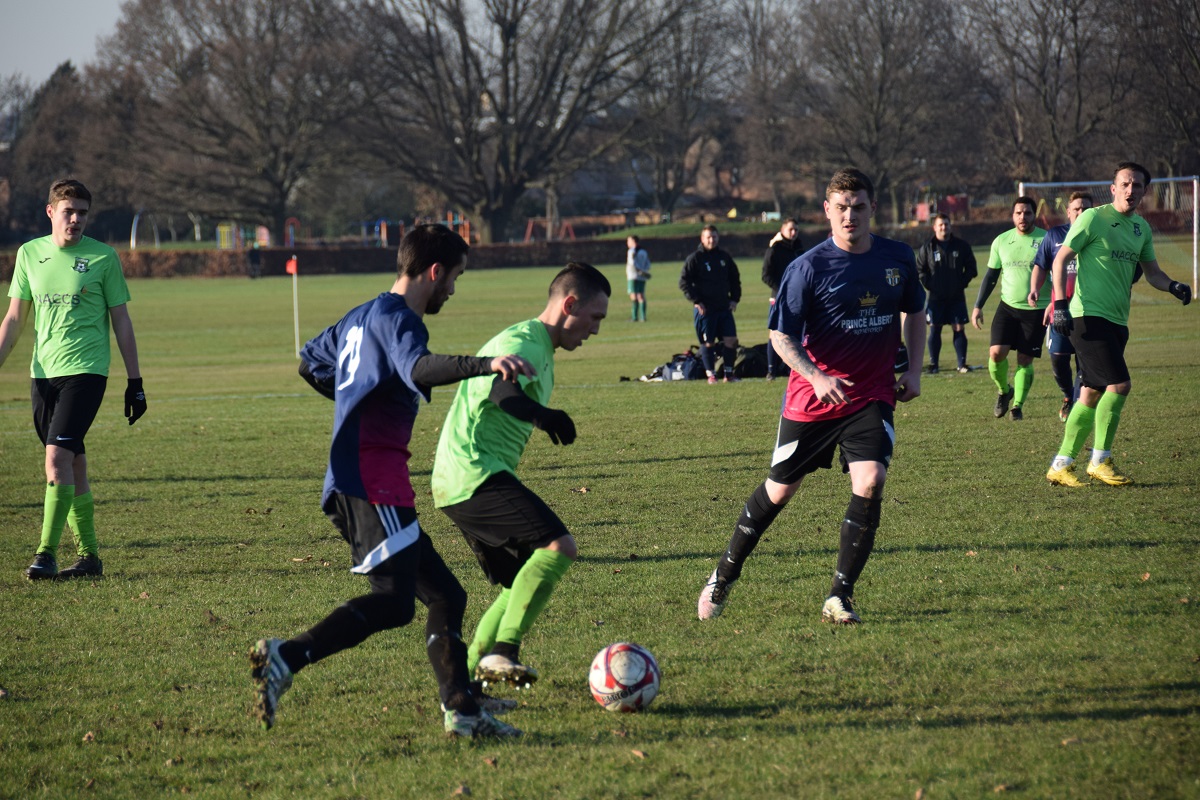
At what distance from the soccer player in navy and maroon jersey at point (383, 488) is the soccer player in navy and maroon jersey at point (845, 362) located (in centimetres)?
181

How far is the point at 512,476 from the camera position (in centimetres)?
473

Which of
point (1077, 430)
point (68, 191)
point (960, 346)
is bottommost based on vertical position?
point (1077, 430)

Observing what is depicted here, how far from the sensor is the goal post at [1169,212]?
91.0 feet

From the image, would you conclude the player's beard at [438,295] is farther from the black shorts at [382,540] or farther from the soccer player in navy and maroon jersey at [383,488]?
the black shorts at [382,540]

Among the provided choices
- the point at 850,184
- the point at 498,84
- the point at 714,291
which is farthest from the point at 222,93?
the point at 850,184

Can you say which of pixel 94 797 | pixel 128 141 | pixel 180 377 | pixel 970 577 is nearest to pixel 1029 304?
pixel 970 577

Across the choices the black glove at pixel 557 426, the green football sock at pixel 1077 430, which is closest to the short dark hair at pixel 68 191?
the black glove at pixel 557 426

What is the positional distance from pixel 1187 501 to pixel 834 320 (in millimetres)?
3788

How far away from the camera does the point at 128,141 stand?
66750 millimetres

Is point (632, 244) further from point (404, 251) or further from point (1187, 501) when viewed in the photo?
point (404, 251)

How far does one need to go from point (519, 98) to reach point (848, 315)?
63.9 m

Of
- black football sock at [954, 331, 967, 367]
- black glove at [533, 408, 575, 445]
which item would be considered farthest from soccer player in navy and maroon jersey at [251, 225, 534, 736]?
black football sock at [954, 331, 967, 367]

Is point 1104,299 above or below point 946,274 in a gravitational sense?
below

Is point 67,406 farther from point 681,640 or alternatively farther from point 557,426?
point 557,426
